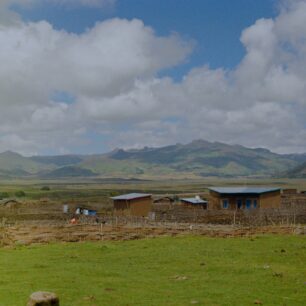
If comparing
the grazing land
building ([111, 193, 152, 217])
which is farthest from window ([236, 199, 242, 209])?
the grazing land

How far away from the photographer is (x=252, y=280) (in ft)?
82.8

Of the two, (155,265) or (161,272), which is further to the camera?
(155,265)

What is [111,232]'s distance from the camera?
162 ft

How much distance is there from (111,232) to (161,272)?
21851 mm

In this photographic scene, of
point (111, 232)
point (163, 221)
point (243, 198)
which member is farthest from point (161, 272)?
point (243, 198)

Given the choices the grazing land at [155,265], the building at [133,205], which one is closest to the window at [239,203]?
the building at [133,205]

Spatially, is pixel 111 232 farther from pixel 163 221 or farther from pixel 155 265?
pixel 155 265

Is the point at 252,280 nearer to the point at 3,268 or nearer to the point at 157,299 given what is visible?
the point at 157,299

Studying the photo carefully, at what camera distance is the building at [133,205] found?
81.7m

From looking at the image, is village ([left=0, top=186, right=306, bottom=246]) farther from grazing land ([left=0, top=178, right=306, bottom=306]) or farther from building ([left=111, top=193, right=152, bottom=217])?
grazing land ([left=0, top=178, right=306, bottom=306])

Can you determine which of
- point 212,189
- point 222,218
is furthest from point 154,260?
point 212,189

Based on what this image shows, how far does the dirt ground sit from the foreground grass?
4216 millimetres

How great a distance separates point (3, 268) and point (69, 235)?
1728 cm

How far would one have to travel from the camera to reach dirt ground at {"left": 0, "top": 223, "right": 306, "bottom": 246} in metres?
45.8
